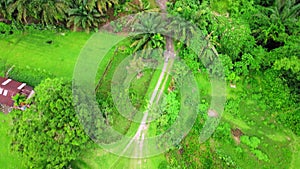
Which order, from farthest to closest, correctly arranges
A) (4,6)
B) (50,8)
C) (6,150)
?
(4,6) → (50,8) → (6,150)

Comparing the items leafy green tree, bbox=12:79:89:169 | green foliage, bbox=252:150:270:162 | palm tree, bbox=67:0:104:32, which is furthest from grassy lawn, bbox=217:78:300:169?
palm tree, bbox=67:0:104:32

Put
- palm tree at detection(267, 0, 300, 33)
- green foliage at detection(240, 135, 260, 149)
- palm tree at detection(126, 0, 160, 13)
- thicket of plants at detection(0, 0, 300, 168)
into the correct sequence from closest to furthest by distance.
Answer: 1. green foliage at detection(240, 135, 260, 149)
2. thicket of plants at detection(0, 0, 300, 168)
3. palm tree at detection(267, 0, 300, 33)
4. palm tree at detection(126, 0, 160, 13)

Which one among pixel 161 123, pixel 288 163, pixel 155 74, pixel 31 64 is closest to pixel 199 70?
pixel 155 74

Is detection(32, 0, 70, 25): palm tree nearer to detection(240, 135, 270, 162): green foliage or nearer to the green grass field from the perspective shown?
the green grass field

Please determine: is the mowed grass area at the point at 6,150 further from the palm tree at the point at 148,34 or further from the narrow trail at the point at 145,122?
the palm tree at the point at 148,34

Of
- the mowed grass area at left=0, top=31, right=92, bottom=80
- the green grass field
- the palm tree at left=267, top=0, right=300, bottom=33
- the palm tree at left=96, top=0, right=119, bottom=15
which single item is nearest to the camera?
the green grass field

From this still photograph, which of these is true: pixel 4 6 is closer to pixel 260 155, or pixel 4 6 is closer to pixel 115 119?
pixel 115 119

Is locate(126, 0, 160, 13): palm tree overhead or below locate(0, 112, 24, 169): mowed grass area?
overhead

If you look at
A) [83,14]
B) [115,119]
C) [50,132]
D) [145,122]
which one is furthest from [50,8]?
[145,122]

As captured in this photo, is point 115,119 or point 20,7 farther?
point 20,7
